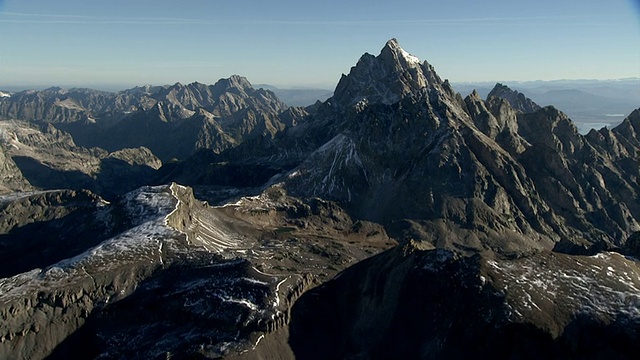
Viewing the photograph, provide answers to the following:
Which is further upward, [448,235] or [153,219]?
[153,219]

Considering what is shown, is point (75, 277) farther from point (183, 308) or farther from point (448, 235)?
point (448, 235)

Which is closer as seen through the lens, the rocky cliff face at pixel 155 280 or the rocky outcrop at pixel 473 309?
the rocky outcrop at pixel 473 309

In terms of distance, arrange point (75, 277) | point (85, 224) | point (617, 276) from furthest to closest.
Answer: point (85, 224), point (75, 277), point (617, 276)

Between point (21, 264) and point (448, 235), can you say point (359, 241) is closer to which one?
point (448, 235)

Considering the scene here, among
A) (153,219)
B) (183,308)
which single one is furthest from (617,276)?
(153,219)

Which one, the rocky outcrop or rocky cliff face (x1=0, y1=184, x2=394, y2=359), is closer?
the rocky outcrop

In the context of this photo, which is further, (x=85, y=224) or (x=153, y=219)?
(x=85, y=224)

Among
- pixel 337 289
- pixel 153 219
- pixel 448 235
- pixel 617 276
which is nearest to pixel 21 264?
pixel 153 219

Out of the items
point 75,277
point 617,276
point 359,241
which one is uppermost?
point 617,276

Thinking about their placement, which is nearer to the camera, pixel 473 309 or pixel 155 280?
pixel 473 309

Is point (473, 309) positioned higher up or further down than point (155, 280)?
higher up

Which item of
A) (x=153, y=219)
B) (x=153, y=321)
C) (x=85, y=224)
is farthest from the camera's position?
(x=85, y=224)
